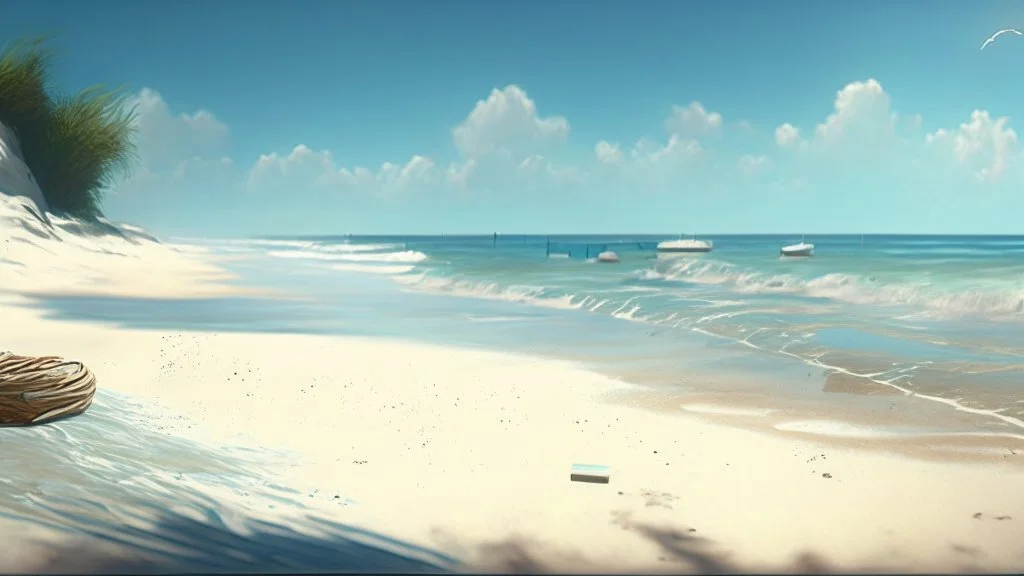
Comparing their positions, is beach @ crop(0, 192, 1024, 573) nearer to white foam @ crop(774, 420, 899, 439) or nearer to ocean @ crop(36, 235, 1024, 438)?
white foam @ crop(774, 420, 899, 439)

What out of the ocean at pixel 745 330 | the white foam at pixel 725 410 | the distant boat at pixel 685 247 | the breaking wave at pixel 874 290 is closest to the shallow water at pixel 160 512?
→ the white foam at pixel 725 410

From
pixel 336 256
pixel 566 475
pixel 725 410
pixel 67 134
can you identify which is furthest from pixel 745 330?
pixel 336 256

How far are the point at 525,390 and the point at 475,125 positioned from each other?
4.22 m

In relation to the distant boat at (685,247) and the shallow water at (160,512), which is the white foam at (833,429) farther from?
the distant boat at (685,247)

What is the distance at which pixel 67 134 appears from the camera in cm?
731

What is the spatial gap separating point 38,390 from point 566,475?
115cm

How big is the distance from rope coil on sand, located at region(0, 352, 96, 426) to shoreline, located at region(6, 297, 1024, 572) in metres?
0.40

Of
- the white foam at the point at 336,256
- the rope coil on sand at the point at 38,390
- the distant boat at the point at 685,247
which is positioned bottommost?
the rope coil on sand at the point at 38,390

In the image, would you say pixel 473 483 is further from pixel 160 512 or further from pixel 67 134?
pixel 67 134

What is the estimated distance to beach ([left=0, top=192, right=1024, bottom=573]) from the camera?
142 cm

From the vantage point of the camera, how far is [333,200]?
761cm

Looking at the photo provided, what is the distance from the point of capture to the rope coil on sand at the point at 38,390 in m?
1.64

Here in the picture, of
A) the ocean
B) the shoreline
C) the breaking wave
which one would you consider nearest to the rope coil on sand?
the shoreline

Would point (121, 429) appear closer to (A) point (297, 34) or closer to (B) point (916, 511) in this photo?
(B) point (916, 511)
